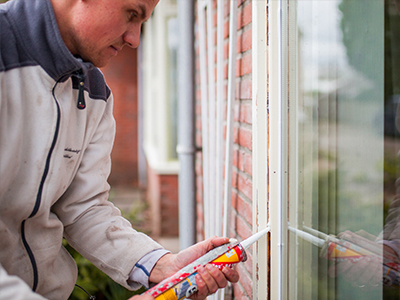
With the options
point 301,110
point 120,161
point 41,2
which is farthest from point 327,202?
point 120,161

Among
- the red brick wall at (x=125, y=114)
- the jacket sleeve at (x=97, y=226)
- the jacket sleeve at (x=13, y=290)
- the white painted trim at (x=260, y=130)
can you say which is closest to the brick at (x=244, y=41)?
the white painted trim at (x=260, y=130)

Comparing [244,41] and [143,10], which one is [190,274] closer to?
[143,10]

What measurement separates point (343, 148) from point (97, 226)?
79 cm

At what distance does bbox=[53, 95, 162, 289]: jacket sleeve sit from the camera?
3.71 feet

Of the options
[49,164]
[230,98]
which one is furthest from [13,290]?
[230,98]

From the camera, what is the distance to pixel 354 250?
3.14 feet

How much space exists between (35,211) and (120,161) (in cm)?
699

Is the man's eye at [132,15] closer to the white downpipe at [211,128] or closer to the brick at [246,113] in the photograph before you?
the brick at [246,113]

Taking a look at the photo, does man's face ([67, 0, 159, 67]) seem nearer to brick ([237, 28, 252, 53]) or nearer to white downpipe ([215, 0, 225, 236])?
brick ([237, 28, 252, 53])

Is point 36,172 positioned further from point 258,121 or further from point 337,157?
point 337,157

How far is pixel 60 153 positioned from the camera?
966mm

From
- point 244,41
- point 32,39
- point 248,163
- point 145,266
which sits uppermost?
point 244,41

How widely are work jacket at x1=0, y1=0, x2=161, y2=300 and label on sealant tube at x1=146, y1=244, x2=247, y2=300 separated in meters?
0.24

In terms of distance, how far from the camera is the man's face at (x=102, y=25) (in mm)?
891
